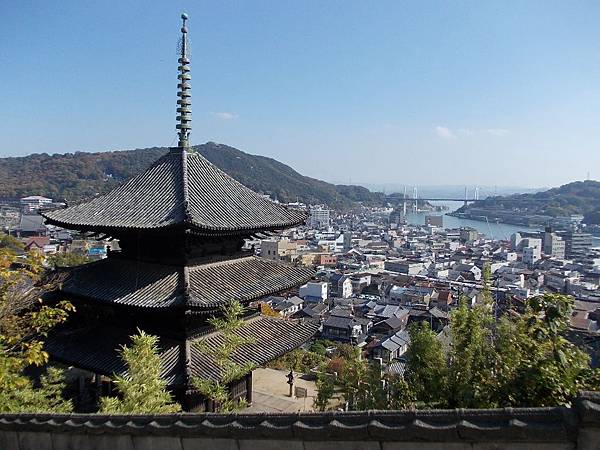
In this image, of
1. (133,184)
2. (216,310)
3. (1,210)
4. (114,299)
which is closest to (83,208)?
(133,184)

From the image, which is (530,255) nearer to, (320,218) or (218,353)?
(320,218)

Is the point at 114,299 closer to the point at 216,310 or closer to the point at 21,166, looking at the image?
the point at 216,310

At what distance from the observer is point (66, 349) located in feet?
38.6

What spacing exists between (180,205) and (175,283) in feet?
6.50

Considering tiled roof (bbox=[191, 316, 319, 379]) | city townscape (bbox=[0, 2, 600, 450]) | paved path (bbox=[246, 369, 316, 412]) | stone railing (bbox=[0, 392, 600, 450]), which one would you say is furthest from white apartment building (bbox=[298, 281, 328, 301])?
stone railing (bbox=[0, 392, 600, 450])

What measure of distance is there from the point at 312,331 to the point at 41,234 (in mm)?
110725

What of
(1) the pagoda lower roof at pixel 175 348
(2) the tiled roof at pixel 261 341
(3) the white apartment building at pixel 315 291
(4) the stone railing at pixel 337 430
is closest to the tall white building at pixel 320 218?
(3) the white apartment building at pixel 315 291

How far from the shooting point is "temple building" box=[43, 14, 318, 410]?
34.9ft

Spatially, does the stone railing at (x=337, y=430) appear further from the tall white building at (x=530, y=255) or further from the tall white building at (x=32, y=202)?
the tall white building at (x=32, y=202)

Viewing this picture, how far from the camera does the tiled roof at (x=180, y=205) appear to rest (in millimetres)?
11180

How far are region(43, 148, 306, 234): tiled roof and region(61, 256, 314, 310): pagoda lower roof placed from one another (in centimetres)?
133

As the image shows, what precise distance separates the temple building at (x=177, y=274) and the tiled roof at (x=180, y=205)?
38 mm

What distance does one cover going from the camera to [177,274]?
37.1 feet

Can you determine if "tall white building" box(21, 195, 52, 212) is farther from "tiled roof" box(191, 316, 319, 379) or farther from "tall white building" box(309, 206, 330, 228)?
"tiled roof" box(191, 316, 319, 379)
